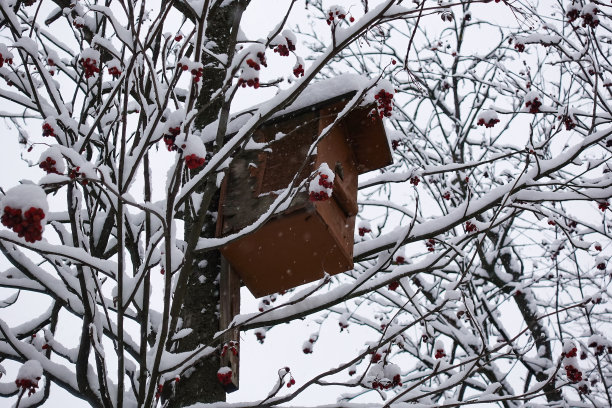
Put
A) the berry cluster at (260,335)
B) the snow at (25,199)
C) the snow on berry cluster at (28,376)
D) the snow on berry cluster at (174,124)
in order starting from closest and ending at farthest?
the snow at (25,199)
the snow on berry cluster at (28,376)
the snow on berry cluster at (174,124)
the berry cluster at (260,335)

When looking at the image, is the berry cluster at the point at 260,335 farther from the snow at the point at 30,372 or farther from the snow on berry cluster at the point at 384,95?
the snow at the point at 30,372

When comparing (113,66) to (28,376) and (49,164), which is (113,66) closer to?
(49,164)

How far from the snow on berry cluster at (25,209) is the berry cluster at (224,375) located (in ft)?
3.53

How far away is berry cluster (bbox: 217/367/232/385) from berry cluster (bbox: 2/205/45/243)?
1072mm

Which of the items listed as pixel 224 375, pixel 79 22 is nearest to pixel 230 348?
pixel 224 375

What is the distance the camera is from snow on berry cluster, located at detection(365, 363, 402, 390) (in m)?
2.51

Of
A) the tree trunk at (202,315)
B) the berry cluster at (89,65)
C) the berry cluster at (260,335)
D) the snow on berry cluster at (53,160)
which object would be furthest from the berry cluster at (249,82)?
the berry cluster at (260,335)

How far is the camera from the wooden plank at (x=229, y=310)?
2.56m

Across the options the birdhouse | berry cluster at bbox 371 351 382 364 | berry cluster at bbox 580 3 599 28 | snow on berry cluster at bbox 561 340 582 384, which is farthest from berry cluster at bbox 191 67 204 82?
berry cluster at bbox 580 3 599 28

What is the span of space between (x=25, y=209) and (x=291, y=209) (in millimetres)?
1377

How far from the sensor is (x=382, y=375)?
8.34ft

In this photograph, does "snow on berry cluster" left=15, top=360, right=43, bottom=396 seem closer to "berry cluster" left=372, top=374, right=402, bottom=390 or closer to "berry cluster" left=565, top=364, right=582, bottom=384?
"berry cluster" left=372, top=374, right=402, bottom=390

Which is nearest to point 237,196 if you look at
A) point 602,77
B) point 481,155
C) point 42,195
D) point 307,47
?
point 42,195

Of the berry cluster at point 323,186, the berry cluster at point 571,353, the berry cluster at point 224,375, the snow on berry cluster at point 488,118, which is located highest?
the snow on berry cluster at point 488,118
